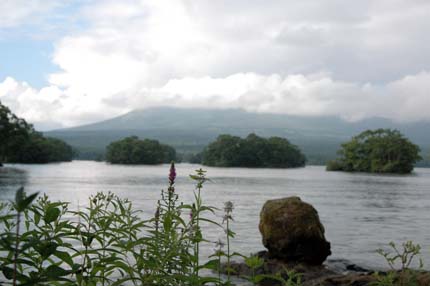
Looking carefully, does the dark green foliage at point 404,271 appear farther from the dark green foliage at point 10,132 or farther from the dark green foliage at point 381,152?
the dark green foliage at point 381,152

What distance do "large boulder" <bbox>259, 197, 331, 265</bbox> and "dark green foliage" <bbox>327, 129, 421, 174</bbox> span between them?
15462 cm

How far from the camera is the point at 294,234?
18.1 meters

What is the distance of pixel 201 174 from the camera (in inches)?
184

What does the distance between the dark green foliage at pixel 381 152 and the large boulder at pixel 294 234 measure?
507 feet

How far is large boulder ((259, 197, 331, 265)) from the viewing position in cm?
1808

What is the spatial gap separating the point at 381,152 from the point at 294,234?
515 feet

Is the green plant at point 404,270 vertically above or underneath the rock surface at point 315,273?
above

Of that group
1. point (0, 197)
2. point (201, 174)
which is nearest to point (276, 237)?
point (201, 174)

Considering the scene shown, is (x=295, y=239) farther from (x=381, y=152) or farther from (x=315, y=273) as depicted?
(x=381, y=152)

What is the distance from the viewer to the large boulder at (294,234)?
1808 centimetres

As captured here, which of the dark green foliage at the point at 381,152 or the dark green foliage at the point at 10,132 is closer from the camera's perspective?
the dark green foliage at the point at 10,132

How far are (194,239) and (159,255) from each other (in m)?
0.35

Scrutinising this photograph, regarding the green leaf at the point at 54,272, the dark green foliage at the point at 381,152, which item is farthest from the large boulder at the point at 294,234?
the dark green foliage at the point at 381,152

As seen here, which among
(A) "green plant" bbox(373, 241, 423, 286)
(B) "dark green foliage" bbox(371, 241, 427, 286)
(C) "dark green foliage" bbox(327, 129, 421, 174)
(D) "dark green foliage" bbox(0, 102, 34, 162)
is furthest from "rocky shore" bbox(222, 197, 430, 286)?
(C) "dark green foliage" bbox(327, 129, 421, 174)
